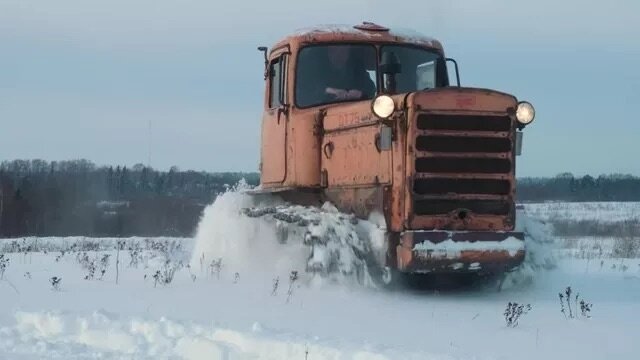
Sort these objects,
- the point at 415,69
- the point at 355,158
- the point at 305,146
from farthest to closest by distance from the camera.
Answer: the point at 415,69 → the point at 305,146 → the point at 355,158

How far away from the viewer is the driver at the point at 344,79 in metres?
11.8

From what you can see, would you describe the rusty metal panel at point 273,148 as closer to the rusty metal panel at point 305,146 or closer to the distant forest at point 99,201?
the rusty metal panel at point 305,146

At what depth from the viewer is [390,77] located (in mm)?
11664

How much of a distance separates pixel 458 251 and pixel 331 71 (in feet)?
11.2

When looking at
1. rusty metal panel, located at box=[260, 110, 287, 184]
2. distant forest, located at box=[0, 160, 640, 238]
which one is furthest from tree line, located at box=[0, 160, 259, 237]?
rusty metal panel, located at box=[260, 110, 287, 184]

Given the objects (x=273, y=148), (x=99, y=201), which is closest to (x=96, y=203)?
(x=99, y=201)

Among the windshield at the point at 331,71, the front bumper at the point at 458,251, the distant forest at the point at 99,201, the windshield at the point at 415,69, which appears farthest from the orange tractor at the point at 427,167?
the distant forest at the point at 99,201

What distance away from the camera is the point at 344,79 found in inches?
468

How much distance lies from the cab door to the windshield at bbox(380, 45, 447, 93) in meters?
1.37

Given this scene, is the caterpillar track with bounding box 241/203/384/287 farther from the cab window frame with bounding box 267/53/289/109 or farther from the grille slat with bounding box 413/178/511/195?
the cab window frame with bounding box 267/53/289/109

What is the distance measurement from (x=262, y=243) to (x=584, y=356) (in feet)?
18.5

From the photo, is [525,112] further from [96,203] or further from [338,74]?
[96,203]

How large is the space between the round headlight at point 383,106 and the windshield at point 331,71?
1854 millimetres

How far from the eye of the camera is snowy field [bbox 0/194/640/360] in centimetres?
701
